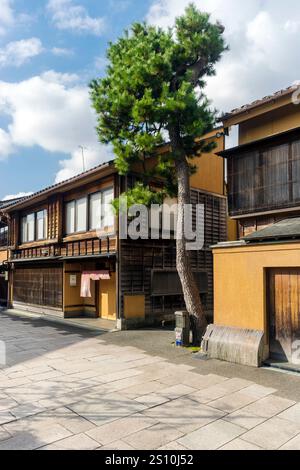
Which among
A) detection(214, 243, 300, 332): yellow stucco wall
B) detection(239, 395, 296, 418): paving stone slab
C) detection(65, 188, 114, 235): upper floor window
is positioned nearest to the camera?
detection(239, 395, 296, 418): paving stone slab

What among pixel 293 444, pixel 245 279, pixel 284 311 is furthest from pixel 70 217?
pixel 293 444

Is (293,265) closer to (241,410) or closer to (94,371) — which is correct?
(241,410)

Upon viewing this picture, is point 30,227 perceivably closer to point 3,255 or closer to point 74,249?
point 3,255

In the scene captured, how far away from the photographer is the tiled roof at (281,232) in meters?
9.15

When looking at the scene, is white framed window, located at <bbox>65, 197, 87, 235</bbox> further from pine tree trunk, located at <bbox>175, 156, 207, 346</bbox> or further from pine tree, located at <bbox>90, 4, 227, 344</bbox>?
pine tree trunk, located at <bbox>175, 156, 207, 346</bbox>

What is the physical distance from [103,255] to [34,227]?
29.3ft

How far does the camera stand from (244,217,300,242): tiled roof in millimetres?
9147

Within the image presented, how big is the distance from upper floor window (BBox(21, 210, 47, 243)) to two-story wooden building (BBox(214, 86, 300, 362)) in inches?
491

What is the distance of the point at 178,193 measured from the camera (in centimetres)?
1237

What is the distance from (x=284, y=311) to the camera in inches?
368

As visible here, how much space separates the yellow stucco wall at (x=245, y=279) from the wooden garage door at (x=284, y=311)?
23cm

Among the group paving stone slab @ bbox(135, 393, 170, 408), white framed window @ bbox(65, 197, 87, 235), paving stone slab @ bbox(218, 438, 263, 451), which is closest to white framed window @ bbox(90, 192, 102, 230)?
white framed window @ bbox(65, 197, 87, 235)
